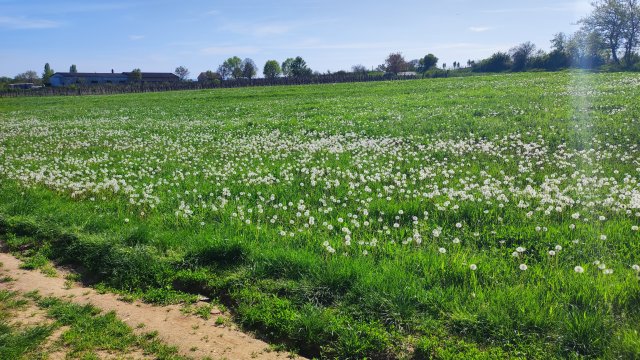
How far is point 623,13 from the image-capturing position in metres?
68.4

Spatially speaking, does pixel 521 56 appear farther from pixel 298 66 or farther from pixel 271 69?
pixel 271 69

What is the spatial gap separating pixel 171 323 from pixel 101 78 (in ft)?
532

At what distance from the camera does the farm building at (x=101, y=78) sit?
137250mm

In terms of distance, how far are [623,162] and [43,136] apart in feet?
77.2

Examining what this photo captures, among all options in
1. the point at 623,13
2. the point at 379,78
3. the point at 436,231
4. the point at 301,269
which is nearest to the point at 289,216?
the point at 301,269

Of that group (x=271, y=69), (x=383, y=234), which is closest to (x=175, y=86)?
(x=271, y=69)

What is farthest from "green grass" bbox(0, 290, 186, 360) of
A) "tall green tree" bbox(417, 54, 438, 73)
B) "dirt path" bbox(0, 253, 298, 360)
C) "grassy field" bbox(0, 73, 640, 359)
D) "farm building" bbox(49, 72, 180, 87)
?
"farm building" bbox(49, 72, 180, 87)

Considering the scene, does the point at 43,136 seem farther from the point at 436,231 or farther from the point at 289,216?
the point at 436,231

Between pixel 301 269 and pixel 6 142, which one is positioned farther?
pixel 6 142

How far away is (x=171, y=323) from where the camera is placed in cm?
478

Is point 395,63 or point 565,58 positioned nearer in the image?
point 565,58

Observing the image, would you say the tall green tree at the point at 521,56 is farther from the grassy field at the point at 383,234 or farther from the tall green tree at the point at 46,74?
the tall green tree at the point at 46,74

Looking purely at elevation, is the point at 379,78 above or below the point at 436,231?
above

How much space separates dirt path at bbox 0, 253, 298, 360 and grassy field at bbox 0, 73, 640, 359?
27 cm
